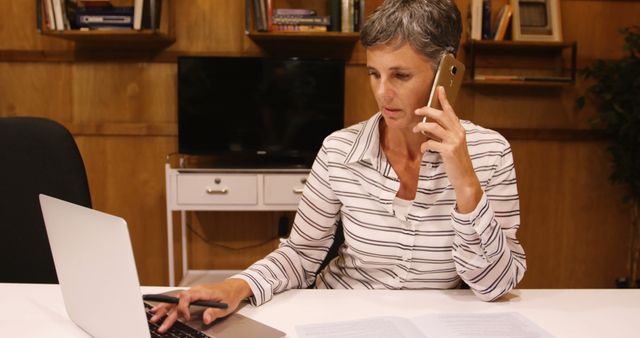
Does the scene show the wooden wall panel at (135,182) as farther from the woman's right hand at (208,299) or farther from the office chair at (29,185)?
the woman's right hand at (208,299)

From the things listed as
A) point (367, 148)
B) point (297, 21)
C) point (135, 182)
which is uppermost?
point (297, 21)

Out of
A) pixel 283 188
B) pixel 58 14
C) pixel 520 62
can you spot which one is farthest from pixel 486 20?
pixel 58 14

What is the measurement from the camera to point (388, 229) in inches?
49.8

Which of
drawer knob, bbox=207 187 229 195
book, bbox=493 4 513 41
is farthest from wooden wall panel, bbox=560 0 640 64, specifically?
drawer knob, bbox=207 187 229 195

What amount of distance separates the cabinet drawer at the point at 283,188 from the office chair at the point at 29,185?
1494mm

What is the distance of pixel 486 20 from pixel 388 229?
7.33ft

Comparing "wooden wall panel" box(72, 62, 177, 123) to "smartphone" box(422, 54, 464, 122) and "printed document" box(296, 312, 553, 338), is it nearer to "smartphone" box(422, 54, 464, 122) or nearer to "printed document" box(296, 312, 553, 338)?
"smartphone" box(422, 54, 464, 122)

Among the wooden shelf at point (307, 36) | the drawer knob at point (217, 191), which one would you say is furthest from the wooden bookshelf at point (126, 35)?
the drawer knob at point (217, 191)

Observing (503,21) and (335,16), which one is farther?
(503,21)

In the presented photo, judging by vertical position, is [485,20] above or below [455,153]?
above

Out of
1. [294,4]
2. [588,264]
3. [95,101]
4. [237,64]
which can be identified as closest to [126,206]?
[95,101]

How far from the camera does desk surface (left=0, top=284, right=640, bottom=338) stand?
987mm

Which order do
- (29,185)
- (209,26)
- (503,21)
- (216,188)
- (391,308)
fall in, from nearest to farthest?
(391,308) < (29,185) < (216,188) < (503,21) < (209,26)

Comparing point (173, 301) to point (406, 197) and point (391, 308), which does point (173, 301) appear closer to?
point (391, 308)
